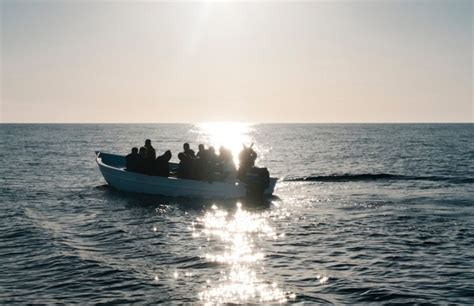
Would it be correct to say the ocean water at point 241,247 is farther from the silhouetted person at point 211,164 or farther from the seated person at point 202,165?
the silhouetted person at point 211,164

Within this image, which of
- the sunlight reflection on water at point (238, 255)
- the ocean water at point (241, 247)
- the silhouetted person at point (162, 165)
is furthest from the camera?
the silhouetted person at point (162, 165)

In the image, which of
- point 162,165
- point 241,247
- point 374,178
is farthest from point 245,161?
point 374,178

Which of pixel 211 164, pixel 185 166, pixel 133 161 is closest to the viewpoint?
pixel 211 164

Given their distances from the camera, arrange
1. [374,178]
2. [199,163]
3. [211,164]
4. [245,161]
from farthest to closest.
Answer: [374,178], [211,164], [199,163], [245,161]

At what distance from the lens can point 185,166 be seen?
22.9m

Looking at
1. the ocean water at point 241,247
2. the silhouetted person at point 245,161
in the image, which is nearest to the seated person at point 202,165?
the ocean water at point 241,247

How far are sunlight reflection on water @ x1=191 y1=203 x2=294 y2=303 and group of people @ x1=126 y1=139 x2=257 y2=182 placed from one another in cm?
213

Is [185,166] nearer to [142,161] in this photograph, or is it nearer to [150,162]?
[150,162]

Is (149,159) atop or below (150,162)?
atop

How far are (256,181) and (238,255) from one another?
8663mm

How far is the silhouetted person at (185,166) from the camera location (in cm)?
2275

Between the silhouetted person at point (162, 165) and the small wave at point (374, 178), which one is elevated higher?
the silhouetted person at point (162, 165)

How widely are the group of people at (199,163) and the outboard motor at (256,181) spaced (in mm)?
305

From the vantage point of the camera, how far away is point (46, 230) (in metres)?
16.6
